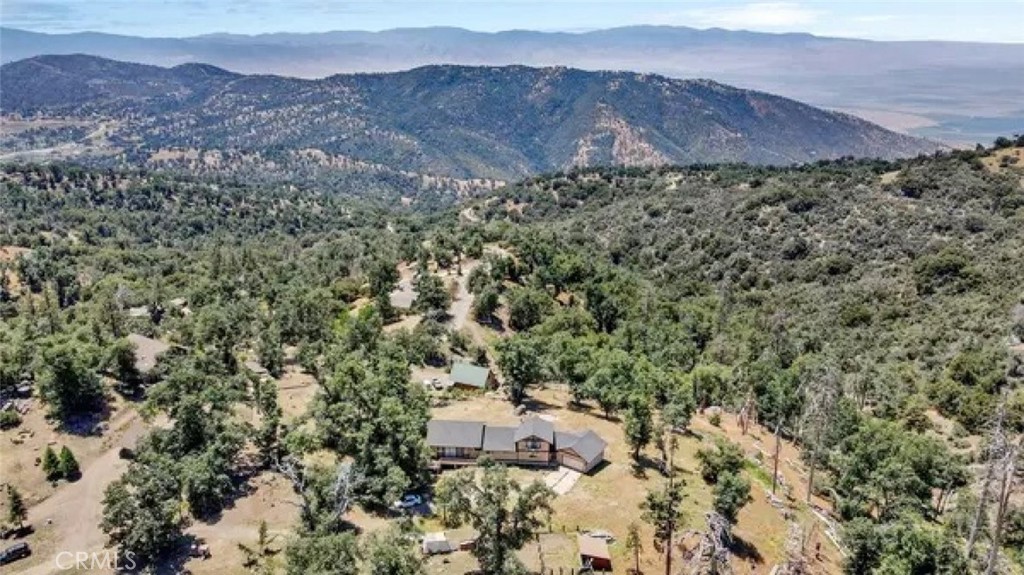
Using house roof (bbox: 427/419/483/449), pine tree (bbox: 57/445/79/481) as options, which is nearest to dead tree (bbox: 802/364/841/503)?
house roof (bbox: 427/419/483/449)

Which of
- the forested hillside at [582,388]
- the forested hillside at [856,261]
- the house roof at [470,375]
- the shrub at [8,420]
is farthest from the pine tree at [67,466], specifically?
the forested hillside at [856,261]

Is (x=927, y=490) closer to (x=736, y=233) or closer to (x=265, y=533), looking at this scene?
(x=265, y=533)

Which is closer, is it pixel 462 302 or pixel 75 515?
pixel 75 515

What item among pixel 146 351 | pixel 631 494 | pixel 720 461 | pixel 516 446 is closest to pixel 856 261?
pixel 720 461

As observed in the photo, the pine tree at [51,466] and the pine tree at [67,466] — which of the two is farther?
the pine tree at [67,466]

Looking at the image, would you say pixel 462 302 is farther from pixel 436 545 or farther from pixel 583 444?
pixel 436 545

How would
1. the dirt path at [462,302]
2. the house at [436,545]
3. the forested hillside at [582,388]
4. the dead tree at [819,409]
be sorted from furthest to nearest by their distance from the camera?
the dirt path at [462,302] → the dead tree at [819,409] → the forested hillside at [582,388] → the house at [436,545]

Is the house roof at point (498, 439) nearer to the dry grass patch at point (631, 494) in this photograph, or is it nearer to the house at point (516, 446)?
the house at point (516, 446)
